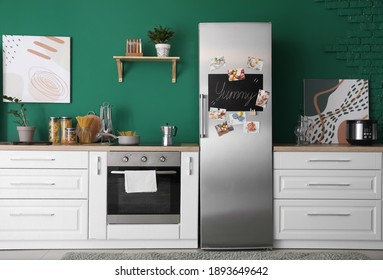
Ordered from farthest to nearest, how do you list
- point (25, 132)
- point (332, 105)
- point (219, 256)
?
1. point (332, 105)
2. point (25, 132)
3. point (219, 256)

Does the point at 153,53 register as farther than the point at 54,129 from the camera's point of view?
Yes

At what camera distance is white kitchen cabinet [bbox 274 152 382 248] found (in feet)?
11.9

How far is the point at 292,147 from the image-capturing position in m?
3.62

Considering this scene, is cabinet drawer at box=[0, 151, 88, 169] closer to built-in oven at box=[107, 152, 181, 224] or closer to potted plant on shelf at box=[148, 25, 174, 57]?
built-in oven at box=[107, 152, 181, 224]

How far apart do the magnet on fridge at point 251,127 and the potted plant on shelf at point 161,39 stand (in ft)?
Result: 3.18

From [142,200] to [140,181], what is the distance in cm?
15

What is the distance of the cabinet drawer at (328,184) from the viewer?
11.9 feet

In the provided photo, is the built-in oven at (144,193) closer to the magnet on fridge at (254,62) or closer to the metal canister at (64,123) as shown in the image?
the metal canister at (64,123)

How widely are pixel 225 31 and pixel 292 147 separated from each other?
105 centimetres

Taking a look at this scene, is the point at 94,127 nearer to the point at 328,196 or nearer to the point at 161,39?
the point at 161,39

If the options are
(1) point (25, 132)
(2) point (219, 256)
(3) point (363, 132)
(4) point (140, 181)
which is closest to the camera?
(2) point (219, 256)

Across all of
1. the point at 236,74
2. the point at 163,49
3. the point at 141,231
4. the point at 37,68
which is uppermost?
the point at 163,49

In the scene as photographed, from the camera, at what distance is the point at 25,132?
383 centimetres

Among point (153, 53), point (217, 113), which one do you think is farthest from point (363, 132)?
point (153, 53)
